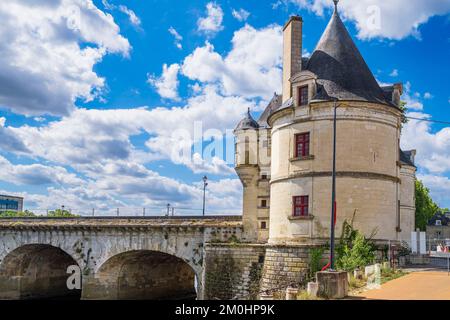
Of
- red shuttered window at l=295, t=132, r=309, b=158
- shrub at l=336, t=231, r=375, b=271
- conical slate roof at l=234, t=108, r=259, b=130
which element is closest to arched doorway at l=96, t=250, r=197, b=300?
conical slate roof at l=234, t=108, r=259, b=130

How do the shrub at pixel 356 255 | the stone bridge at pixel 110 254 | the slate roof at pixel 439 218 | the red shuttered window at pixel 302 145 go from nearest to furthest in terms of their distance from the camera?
the shrub at pixel 356 255 → the red shuttered window at pixel 302 145 → the stone bridge at pixel 110 254 → the slate roof at pixel 439 218

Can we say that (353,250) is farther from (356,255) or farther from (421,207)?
(421,207)

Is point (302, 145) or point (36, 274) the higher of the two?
point (302, 145)

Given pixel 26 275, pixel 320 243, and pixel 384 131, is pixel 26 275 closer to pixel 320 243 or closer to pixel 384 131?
pixel 320 243

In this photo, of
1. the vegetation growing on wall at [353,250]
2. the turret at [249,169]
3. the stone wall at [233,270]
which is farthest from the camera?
the turret at [249,169]

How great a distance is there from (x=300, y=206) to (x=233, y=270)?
5.70 m

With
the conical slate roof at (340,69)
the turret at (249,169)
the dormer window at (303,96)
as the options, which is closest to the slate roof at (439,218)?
the turret at (249,169)

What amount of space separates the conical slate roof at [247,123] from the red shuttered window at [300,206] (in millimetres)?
8664

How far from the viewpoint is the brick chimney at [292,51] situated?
25000 mm

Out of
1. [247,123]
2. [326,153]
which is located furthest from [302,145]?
[247,123]

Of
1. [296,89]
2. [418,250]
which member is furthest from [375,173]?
[418,250]

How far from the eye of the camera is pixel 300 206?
75.4ft

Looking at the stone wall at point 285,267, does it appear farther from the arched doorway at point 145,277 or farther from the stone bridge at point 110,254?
the arched doorway at point 145,277
